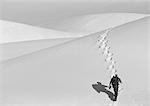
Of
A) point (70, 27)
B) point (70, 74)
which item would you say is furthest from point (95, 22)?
point (70, 74)

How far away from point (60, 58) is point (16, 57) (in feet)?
0.53

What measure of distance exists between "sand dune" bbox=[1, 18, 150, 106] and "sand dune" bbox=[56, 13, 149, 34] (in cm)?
3

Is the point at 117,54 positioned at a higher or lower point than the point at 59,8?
lower

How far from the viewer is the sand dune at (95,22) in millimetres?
998

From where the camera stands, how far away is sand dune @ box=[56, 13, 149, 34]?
998mm

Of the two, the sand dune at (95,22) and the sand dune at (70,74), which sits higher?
the sand dune at (95,22)

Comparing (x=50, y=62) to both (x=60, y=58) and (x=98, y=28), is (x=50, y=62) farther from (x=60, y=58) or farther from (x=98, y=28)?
(x=98, y=28)

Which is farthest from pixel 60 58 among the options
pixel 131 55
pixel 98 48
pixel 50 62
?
pixel 131 55

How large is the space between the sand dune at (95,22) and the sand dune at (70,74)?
0.08 ft

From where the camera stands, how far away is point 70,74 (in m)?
1.05

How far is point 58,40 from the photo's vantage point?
3.20ft

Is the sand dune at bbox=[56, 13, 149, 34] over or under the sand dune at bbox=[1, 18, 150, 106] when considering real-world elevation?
over

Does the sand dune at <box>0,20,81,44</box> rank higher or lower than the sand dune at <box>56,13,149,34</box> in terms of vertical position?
lower

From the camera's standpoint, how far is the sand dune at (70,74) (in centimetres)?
102
